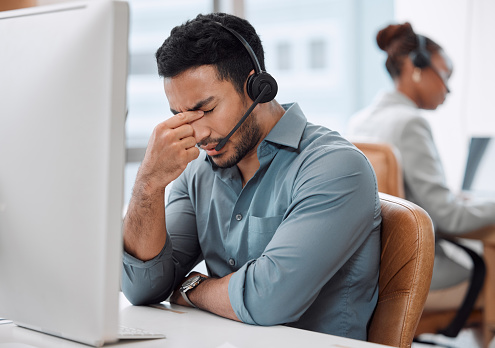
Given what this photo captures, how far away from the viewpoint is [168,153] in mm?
1117

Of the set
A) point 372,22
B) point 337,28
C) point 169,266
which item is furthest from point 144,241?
point 337,28

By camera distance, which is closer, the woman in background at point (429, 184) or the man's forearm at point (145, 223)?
the man's forearm at point (145, 223)

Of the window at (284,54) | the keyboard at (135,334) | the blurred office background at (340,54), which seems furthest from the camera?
the window at (284,54)

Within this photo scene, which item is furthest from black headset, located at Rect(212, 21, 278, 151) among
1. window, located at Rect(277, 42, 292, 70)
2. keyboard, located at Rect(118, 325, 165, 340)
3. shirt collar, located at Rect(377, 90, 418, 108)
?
window, located at Rect(277, 42, 292, 70)

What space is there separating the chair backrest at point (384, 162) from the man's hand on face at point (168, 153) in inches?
36.0

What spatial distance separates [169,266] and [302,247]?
13.4 inches

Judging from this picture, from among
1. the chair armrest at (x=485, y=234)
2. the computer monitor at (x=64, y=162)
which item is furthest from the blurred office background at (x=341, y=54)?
the chair armrest at (x=485, y=234)

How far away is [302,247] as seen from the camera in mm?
1002

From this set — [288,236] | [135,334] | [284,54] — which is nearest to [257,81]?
[288,236]

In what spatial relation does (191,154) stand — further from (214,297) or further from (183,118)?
(214,297)

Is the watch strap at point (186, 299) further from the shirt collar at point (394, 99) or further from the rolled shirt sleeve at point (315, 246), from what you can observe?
the shirt collar at point (394, 99)

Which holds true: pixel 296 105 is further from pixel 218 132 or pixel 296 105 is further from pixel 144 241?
pixel 144 241

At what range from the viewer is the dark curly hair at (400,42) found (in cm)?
260

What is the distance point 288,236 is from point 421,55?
71.3 inches
